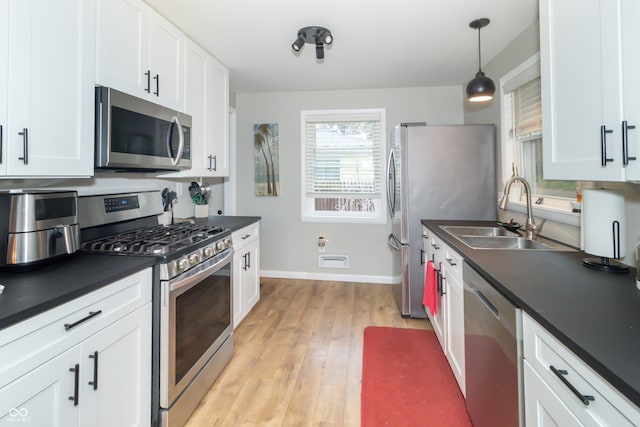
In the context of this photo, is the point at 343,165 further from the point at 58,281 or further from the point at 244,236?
the point at 58,281

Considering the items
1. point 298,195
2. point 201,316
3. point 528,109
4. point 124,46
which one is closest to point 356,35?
point 528,109

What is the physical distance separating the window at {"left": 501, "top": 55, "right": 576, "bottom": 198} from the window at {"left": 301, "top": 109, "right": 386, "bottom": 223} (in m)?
1.42

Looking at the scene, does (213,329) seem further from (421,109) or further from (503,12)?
(421,109)

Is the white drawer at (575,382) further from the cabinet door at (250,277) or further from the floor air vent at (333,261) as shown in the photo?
the floor air vent at (333,261)

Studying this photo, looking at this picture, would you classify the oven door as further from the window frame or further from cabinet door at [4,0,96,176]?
the window frame

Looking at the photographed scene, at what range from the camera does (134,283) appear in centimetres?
138

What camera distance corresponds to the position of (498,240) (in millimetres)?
2178

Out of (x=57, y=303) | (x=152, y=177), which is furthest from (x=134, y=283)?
(x=152, y=177)

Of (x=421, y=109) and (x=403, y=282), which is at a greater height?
(x=421, y=109)

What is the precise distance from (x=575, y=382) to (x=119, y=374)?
1.63 meters

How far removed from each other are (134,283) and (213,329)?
74 cm

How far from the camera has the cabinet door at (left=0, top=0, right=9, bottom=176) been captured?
1.13 m

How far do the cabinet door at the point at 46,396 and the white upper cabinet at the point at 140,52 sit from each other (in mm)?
1374

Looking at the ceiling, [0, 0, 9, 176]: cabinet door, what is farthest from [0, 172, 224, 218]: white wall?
the ceiling
